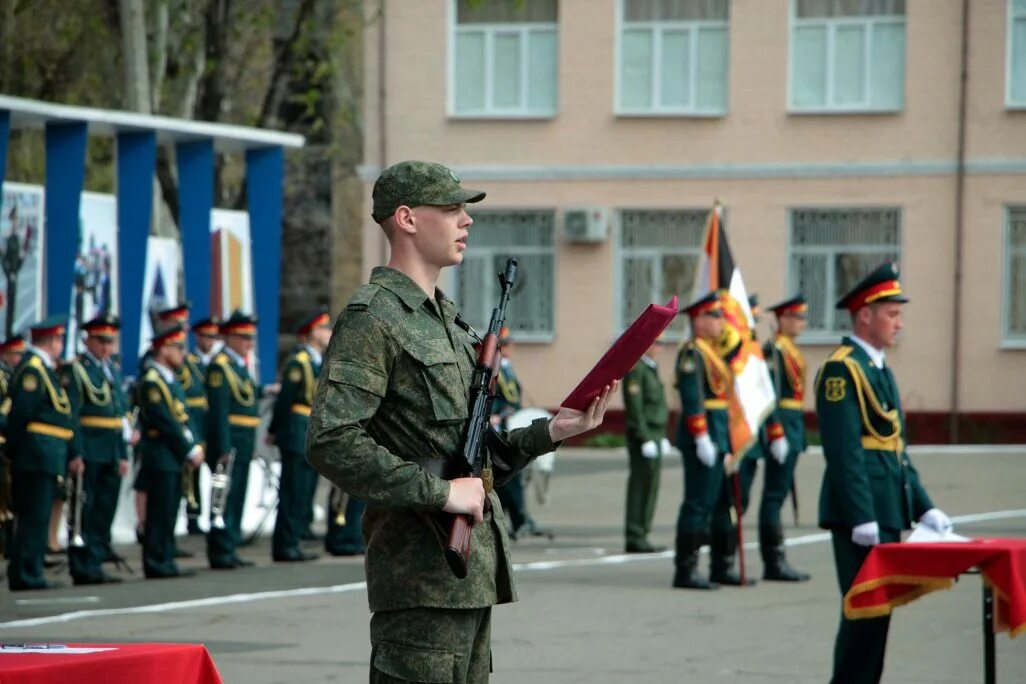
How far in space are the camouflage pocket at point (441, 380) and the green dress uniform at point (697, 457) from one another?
771cm

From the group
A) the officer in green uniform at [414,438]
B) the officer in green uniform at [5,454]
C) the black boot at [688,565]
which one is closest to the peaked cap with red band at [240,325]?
the officer in green uniform at [5,454]

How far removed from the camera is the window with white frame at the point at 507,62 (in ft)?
88.3

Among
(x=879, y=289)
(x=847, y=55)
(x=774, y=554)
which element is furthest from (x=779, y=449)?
(x=847, y=55)

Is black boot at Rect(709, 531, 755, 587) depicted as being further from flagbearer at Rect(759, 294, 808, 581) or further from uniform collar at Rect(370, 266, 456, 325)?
uniform collar at Rect(370, 266, 456, 325)

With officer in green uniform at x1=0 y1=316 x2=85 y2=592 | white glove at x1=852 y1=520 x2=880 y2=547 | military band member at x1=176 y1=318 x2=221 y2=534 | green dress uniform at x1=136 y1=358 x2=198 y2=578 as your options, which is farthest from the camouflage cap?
military band member at x1=176 y1=318 x2=221 y2=534

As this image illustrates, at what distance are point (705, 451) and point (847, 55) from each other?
14.8 m

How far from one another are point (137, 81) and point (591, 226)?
27.9 ft

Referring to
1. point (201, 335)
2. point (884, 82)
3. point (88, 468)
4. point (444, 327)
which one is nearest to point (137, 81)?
point (201, 335)

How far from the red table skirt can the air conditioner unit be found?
19.4 meters

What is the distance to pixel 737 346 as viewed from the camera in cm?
1318

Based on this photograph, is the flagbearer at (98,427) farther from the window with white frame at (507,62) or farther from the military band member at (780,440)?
the window with white frame at (507,62)

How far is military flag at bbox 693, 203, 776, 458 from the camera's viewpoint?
1284 cm

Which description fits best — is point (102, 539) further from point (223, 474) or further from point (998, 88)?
point (998, 88)

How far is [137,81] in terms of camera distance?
1981 cm
